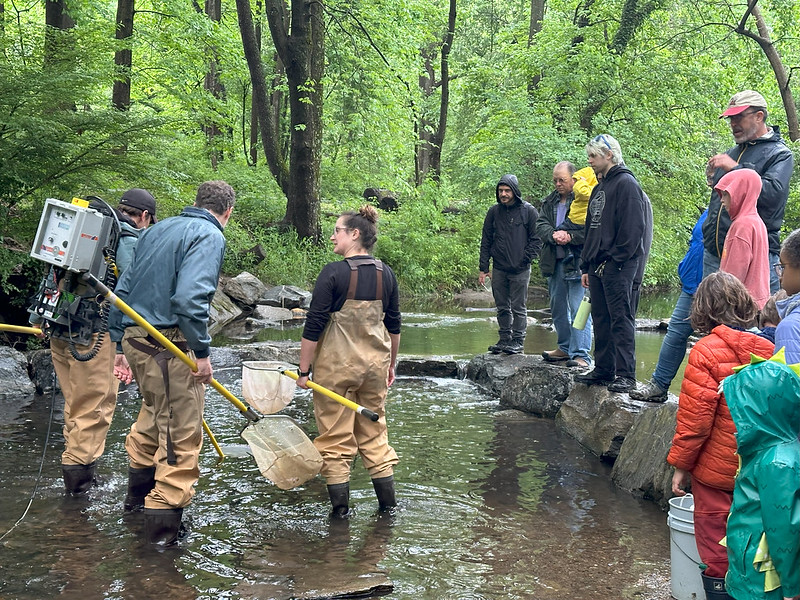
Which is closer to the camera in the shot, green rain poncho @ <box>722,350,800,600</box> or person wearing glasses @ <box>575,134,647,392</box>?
green rain poncho @ <box>722,350,800,600</box>

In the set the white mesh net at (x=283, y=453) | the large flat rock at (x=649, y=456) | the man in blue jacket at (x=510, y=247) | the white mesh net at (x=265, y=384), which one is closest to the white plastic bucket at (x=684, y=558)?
the large flat rock at (x=649, y=456)

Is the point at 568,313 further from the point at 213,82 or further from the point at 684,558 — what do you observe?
the point at 213,82

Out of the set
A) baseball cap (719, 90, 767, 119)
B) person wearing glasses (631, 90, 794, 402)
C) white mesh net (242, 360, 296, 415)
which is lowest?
white mesh net (242, 360, 296, 415)

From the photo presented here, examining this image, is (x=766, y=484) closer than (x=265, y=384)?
Yes

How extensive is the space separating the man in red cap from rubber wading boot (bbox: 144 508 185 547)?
4.58 m

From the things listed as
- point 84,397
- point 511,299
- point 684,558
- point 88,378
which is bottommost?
point 84,397

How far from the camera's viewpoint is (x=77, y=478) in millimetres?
6164

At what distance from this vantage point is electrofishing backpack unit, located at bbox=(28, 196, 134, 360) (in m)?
5.00

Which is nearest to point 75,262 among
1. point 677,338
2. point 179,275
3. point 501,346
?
point 179,275

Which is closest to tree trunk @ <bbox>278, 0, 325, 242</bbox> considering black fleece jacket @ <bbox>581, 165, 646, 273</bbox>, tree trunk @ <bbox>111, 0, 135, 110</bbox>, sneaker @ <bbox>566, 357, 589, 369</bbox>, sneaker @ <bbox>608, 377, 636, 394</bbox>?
tree trunk @ <bbox>111, 0, 135, 110</bbox>

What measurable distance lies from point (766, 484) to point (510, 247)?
288 inches

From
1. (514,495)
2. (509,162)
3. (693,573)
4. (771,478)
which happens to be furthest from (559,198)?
(509,162)

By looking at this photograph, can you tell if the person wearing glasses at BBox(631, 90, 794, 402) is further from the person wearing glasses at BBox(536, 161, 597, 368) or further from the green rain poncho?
the green rain poncho

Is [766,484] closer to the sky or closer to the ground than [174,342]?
closer to the sky
